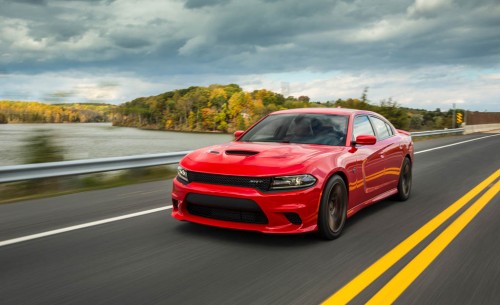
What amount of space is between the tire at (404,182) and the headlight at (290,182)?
131 inches

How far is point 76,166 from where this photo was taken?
9102mm

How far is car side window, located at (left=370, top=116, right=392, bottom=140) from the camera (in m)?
7.23

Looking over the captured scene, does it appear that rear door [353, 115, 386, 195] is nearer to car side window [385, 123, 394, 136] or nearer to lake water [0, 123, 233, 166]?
car side window [385, 123, 394, 136]

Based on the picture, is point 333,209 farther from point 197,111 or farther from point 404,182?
point 197,111

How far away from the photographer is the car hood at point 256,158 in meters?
4.84

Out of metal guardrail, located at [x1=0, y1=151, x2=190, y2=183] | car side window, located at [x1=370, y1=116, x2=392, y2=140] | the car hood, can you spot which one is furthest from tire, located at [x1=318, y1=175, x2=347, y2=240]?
metal guardrail, located at [x1=0, y1=151, x2=190, y2=183]

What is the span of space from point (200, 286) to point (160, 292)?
0.32m

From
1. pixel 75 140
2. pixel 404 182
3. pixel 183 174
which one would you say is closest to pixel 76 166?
pixel 75 140

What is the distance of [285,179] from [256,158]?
412 mm

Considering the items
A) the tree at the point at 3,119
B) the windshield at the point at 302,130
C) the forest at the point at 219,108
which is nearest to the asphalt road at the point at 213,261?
the windshield at the point at 302,130

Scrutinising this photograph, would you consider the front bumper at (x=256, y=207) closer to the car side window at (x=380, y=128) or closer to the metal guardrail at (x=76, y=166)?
the car side window at (x=380, y=128)

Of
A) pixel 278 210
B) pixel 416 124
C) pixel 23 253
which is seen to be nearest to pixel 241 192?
pixel 278 210

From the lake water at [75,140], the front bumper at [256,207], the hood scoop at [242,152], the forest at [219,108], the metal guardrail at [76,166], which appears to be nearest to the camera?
the front bumper at [256,207]

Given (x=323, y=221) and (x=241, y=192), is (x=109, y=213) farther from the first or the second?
(x=323, y=221)
